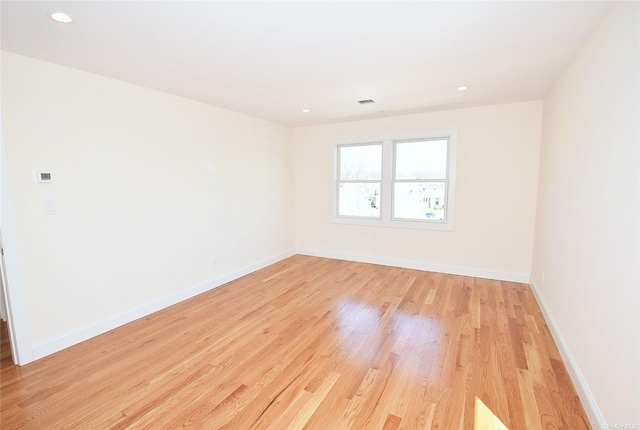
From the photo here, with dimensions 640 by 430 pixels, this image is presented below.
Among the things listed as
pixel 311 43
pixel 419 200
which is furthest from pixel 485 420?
pixel 419 200

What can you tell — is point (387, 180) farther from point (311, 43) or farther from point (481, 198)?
point (311, 43)

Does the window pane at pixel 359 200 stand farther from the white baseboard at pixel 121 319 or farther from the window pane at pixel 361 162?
the white baseboard at pixel 121 319

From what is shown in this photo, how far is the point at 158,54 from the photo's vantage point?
235 cm

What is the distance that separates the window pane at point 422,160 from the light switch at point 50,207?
446 centimetres

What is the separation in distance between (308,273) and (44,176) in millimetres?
3361

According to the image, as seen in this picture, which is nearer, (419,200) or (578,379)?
(578,379)

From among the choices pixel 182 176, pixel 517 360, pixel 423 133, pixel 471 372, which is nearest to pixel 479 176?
pixel 423 133

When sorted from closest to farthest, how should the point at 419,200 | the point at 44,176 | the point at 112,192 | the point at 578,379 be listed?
the point at 578,379 < the point at 44,176 < the point at 112,192 < the point at 419,200

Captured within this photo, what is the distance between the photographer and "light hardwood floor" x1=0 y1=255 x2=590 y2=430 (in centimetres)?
182

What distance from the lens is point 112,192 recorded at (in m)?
2.94

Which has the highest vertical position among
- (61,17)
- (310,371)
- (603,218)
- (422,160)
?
(61,17)

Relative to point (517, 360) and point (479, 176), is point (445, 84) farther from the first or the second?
point (517, 360)

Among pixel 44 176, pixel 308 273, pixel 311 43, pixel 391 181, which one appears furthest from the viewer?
pixel 391 181

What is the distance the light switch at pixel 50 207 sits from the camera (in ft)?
8.16
